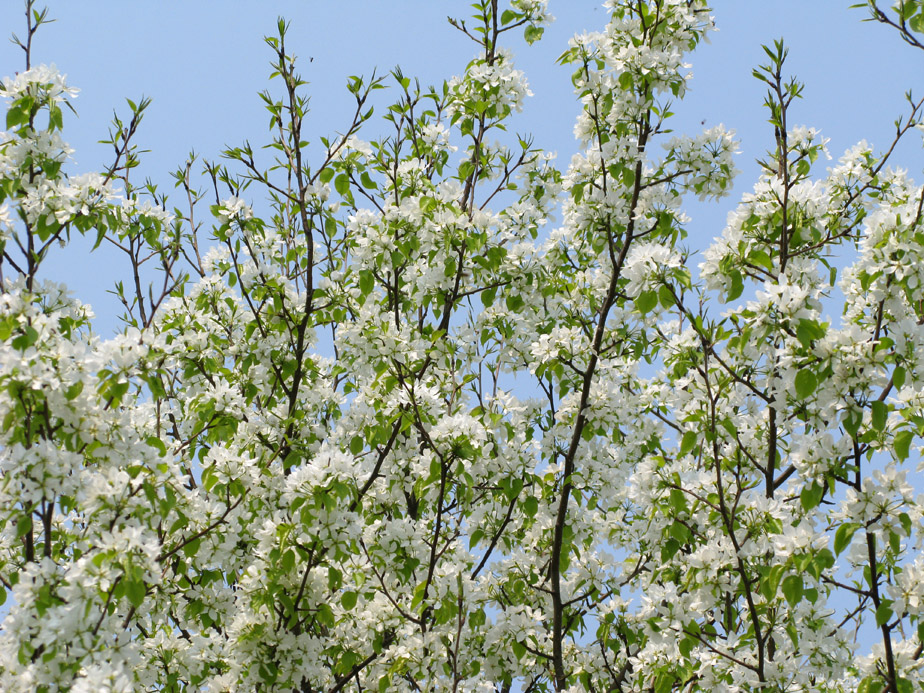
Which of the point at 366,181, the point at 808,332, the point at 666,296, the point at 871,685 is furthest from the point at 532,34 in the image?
the point at 871,685

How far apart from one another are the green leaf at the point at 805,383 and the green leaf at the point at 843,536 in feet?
2.02

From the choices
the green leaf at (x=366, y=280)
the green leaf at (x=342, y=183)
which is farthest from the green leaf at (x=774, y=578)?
the green leaf at (x=342, y=183)

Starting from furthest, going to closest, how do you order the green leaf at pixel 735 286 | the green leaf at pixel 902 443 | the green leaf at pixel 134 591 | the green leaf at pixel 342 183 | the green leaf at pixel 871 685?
the green leaf at pixel 342 183, the green leaf at pixel 735 286, the green leaf at pixel 871 685, the green leaf at pixel 902 443, the green leaf at pixel 134 591

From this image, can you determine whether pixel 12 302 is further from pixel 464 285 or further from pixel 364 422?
pixel 464 285

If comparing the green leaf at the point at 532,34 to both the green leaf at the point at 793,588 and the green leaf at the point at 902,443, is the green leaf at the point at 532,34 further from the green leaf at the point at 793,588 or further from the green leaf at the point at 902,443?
the green leaf at the point at 793,588

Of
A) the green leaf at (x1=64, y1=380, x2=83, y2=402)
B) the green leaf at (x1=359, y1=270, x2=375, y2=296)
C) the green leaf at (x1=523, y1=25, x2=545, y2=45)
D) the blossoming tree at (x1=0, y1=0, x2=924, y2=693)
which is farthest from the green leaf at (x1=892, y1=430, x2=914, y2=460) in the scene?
the green leaf at (x1=523, y1=25, x2=545, y2=45)

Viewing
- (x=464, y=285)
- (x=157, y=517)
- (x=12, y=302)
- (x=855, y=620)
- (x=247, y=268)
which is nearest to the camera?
(x=12, y=302)

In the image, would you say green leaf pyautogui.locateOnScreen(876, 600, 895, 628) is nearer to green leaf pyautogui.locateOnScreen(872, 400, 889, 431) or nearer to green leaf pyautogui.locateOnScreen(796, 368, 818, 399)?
green leaf pyautogui.locateOnScreen(872, 400, 889, 431)

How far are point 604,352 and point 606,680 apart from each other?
2.51 metres

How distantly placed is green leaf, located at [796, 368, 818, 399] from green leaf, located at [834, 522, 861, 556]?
61 centimetres

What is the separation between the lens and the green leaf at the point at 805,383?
366 cm

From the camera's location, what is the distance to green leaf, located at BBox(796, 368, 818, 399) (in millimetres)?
3658

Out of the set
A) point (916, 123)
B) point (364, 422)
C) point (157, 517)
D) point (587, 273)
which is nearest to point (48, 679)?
point (157, 517)

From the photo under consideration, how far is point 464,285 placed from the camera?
6754 millimetres
